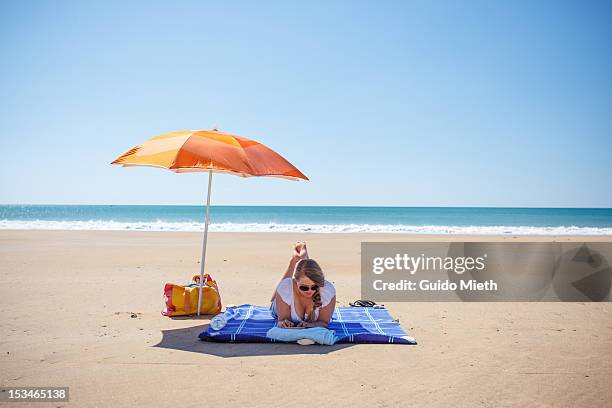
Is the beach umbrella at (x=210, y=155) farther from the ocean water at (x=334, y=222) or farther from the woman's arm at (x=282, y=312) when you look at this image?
the ocean water at (x=334, y=222)

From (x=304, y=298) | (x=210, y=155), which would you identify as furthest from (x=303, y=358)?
(x=210, y=155)

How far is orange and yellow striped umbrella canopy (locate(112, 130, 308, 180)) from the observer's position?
182 inches

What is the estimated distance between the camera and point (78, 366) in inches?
150

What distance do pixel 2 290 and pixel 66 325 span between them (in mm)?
2944

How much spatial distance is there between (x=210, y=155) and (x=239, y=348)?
2.07 metres

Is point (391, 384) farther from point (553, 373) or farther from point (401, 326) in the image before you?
point (401, 326)

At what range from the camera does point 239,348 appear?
439 centimetres

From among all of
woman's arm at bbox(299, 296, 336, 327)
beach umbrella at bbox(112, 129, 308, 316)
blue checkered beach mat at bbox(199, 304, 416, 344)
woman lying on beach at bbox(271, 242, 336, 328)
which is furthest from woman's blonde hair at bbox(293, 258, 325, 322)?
beach umbrella at bbox(112, 129, 308, 316)

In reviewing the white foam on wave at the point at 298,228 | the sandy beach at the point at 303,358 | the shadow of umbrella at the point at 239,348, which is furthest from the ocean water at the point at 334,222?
the shadow of umbrella at the point at 239,348

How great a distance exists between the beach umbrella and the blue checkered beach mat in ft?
5.80

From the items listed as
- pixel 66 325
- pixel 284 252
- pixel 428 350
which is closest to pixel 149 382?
pixel 66 325

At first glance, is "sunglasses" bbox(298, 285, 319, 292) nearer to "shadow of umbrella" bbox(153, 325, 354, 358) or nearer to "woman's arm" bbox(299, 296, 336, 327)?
"woman's arm" bbox(299, 296, 336, 327)

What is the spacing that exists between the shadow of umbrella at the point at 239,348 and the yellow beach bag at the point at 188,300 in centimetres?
105

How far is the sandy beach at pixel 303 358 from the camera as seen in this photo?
3.28 meters
